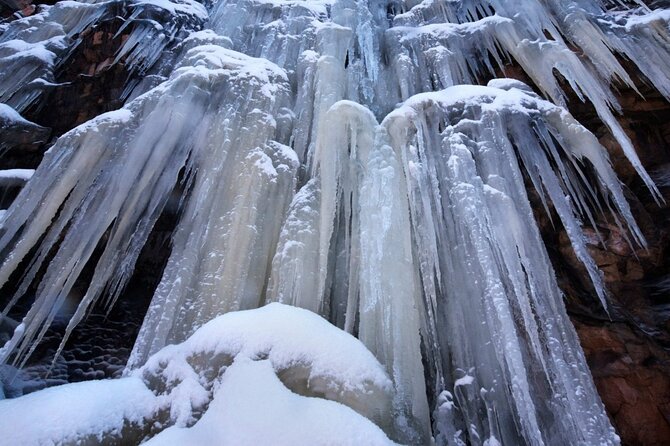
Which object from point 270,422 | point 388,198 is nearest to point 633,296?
point 388,198

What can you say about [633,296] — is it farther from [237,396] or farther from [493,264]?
[237,396]

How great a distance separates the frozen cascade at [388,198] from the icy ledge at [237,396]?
334 mm

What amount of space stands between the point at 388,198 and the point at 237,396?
2261mm

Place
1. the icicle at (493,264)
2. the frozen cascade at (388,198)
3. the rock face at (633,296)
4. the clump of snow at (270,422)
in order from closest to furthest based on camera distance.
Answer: the clump of snow at (270,422) → the icicle at (493,264) → the frozen cascade at (388,198) → the rock face at (633,296)

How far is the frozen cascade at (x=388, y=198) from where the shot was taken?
3.25 metres

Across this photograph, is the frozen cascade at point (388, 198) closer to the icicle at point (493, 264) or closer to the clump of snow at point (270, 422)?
the icicle at point (493, 264)

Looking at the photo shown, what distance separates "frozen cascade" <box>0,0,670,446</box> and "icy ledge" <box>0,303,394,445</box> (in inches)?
13.2

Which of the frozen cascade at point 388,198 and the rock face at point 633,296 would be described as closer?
the frozen cascade at point 388,198

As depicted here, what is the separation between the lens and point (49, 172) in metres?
4.54

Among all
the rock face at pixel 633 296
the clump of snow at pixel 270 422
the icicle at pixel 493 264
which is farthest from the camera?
the rock face at pixel 633 296

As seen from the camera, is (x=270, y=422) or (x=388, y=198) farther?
(x=388, y=198)


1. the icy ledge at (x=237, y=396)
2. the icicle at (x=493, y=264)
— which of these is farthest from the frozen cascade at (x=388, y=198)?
the icy ledge at (x=237, y=396)

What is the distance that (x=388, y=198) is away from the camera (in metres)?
3.97

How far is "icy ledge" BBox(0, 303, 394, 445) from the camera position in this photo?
215 cm
